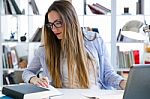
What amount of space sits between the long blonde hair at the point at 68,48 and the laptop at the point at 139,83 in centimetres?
85

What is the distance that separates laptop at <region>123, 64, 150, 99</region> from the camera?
1.16 m

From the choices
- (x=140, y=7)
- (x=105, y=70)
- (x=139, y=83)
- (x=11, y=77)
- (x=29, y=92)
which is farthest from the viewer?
(x=11, y=77)

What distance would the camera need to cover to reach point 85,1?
366 cm

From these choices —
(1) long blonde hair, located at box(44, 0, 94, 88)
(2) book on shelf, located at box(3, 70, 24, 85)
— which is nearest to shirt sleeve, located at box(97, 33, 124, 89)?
(1) long blonde hair, located at box(44, 0, 94, 88)

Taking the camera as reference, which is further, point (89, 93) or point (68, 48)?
point (68, 48)

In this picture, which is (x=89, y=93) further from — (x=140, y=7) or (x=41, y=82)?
(x=140, y=7)

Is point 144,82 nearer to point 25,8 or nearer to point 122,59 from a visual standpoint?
point 122,59

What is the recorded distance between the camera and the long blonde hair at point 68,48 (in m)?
2.05

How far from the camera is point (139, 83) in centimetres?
118

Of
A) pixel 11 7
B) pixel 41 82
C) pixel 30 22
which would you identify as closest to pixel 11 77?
pixel 30 22

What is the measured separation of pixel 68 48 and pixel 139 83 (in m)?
0.98

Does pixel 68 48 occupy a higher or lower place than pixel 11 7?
lower

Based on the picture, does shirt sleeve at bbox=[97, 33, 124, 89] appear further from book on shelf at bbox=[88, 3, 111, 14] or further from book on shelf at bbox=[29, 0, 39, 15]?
book on shelf at bbox=[29, 0, 39, 15]

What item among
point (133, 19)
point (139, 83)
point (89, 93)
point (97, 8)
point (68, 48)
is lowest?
point (89, 93)
